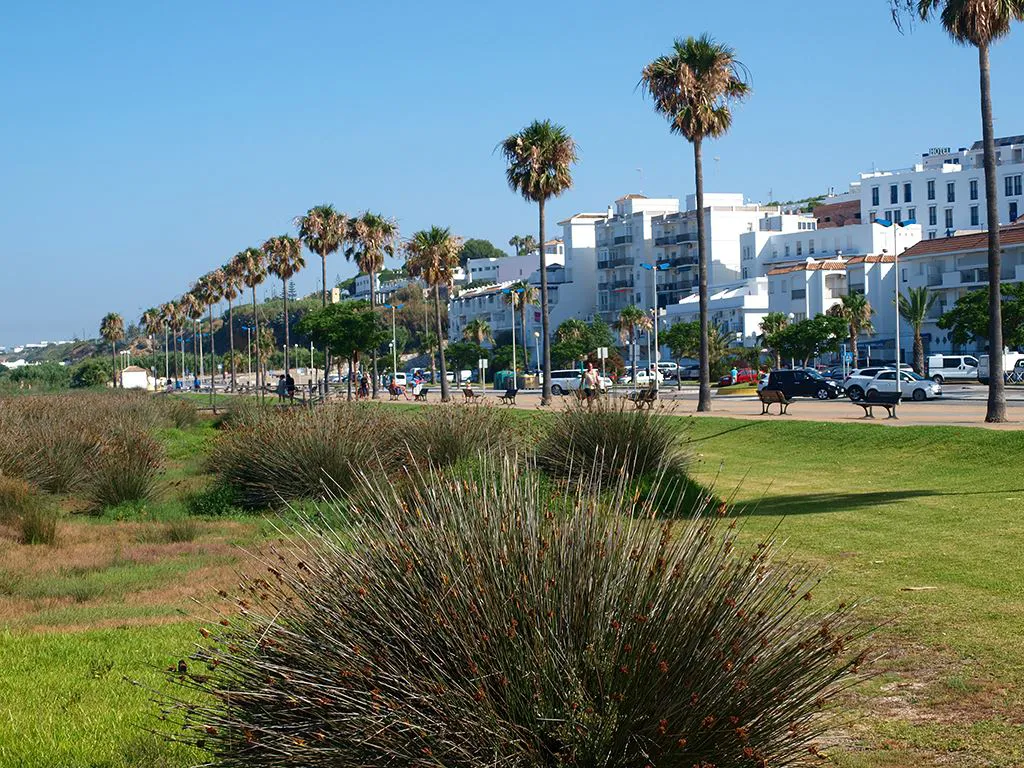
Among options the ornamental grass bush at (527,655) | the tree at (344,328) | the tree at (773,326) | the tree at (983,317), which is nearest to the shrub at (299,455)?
the ornamental grass bush at (527,655)

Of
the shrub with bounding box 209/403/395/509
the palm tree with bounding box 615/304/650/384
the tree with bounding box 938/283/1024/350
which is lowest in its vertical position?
the shrub with bounding box 209/403/395/509

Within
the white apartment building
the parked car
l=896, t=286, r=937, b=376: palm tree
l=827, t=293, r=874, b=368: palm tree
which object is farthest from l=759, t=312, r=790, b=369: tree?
the parked car

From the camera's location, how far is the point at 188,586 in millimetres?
13297

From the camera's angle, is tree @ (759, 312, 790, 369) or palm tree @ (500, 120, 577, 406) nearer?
palm tree @ (500, 120, 577, 406)

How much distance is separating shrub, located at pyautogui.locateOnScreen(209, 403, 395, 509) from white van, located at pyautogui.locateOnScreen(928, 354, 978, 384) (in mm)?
54823

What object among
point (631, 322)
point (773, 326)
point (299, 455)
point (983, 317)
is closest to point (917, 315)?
point (983, 317)

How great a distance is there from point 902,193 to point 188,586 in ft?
405

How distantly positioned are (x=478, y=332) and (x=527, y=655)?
130280 millimetres

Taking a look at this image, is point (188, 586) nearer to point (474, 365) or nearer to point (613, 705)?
point (613, 705)

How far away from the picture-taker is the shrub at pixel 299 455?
2031cm

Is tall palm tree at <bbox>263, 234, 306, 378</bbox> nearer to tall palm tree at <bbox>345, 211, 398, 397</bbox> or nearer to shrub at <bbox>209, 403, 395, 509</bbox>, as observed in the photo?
tall palm tree at <bbox>345, 211, 398, 397</bbox>

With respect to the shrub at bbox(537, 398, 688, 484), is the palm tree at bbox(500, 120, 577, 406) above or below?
above

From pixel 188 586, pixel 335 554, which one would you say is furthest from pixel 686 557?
pixel 188 586

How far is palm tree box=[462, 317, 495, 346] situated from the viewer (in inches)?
5310
